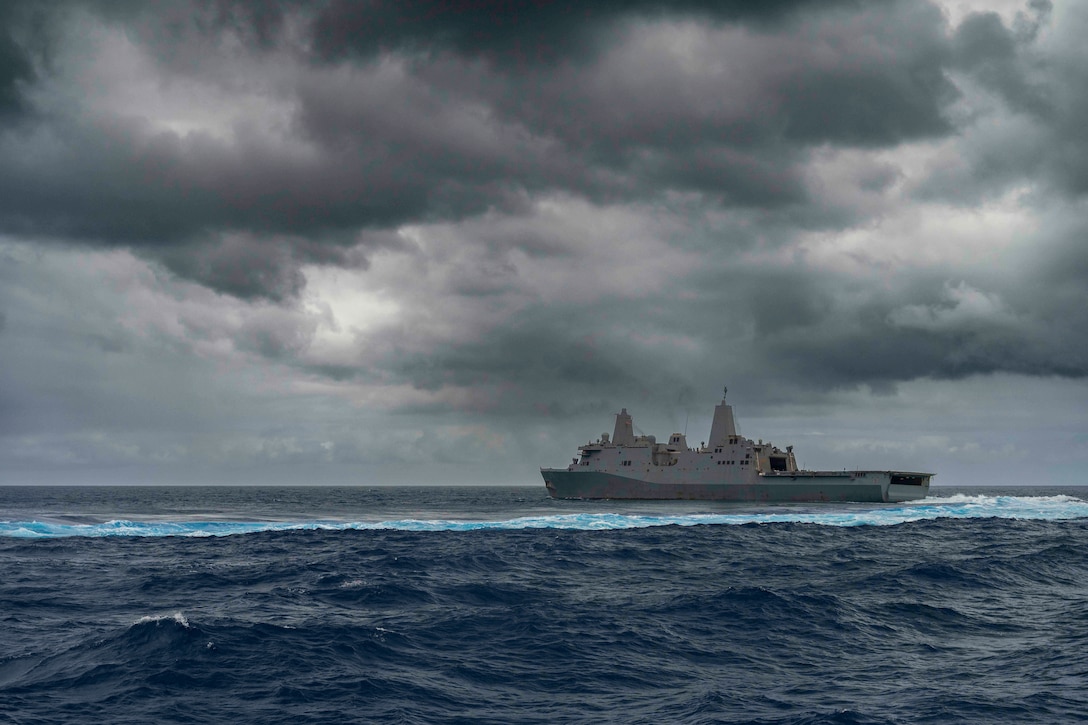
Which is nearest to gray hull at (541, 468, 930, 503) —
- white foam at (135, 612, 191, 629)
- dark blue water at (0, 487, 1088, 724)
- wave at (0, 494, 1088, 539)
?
wave at (0, 494, 1088, 539)

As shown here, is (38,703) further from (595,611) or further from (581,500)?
(581,500)

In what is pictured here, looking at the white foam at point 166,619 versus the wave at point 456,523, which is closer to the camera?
the white foam at point 166,619

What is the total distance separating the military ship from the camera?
100 meters

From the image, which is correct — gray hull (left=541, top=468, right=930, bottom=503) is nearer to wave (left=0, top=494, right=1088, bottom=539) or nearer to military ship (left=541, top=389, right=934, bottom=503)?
military ship (left=541, top=389, right=934, bottom=503)

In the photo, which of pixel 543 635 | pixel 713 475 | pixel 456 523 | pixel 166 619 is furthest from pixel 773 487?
pixel 166 619

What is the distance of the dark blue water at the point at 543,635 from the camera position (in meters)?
14.9

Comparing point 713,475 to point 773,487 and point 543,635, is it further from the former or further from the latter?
point 543,635

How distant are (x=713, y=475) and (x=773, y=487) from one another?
7750mm

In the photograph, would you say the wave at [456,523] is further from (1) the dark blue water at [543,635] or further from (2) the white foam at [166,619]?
(2) the white foam at [166,619]

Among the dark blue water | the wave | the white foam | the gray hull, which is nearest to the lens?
the dark blue water

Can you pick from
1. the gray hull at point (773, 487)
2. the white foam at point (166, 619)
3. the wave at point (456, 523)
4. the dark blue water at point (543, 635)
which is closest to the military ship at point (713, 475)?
the gray hull at point (773, 487)

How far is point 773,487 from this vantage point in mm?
102562

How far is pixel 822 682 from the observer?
16.6 meters

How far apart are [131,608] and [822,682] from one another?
20.1m
